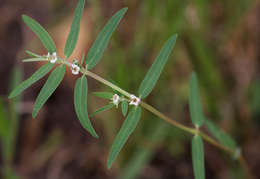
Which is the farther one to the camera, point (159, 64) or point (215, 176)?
point (215, 176)

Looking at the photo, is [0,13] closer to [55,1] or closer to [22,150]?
[55,1]

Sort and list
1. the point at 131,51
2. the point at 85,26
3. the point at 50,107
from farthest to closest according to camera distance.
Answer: the point at 85,26, the point at 50,107, the point at 131,51

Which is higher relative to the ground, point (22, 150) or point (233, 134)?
point (233, 134)

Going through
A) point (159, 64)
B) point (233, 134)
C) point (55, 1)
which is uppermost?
point (55, 1)

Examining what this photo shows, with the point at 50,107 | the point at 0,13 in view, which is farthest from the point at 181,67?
the point at 0,13

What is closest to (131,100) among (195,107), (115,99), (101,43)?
(115,99)

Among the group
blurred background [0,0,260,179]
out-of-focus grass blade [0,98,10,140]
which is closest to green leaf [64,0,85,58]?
blurred background [0,0,260,179]

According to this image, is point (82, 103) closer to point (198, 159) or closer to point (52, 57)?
point (52, 57)
